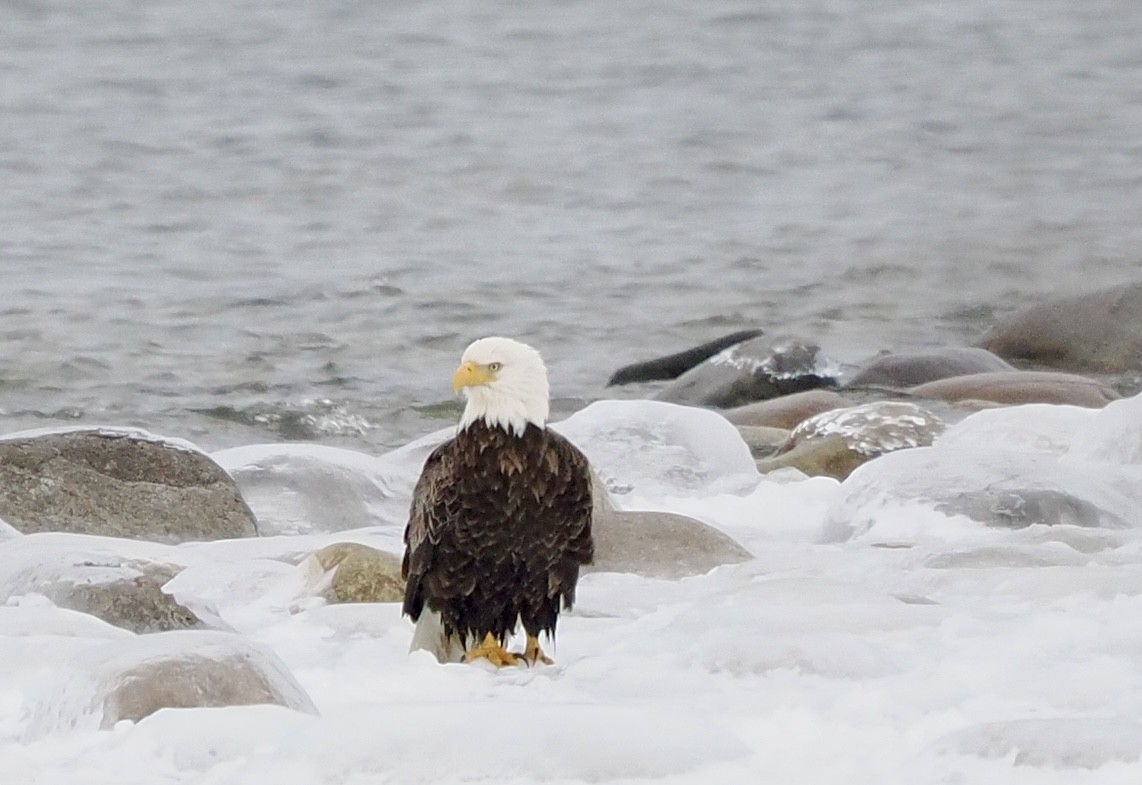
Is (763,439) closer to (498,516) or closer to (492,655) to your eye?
(492,655)

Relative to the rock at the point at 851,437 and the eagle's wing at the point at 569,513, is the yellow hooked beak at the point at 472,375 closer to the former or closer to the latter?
the eagle's wing at the point at 569,513

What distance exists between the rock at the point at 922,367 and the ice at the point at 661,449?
13.2 ft

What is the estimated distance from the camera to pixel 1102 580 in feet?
18.6

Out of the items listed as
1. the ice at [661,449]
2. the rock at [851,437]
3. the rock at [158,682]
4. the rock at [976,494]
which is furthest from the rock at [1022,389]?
the rock at [158,682]

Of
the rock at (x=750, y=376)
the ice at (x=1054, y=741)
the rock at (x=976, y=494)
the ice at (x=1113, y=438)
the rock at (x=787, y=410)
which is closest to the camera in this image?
the ice at (x=1054, y=741)

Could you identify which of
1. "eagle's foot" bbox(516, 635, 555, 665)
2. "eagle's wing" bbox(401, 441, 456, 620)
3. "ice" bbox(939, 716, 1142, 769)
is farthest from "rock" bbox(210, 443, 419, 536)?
"ice" bbox(939, 716, 1142, 769)

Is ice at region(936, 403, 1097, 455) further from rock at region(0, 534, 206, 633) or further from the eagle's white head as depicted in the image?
rock at region(0, 534, 206, 633)

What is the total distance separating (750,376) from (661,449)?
405cm

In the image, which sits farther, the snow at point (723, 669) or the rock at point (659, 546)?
the rock at point (659, 546)

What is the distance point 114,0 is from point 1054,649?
96.5 feet

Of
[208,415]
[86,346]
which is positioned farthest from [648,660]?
[86,346]

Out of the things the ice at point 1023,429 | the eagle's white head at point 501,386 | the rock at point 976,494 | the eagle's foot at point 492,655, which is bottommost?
the ice at point 1023,429

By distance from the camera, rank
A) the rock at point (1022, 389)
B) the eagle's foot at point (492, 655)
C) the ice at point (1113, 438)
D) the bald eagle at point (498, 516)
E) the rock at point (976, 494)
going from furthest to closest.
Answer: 1. the rock at point (1022, 389)
2. the ice at point (1113, 438)
3. the rock at point (976, 494)
4. the eagle's foot at point (492, 655)
5. the bald eagle at point (498, 516)

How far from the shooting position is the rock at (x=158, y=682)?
4285 mm
